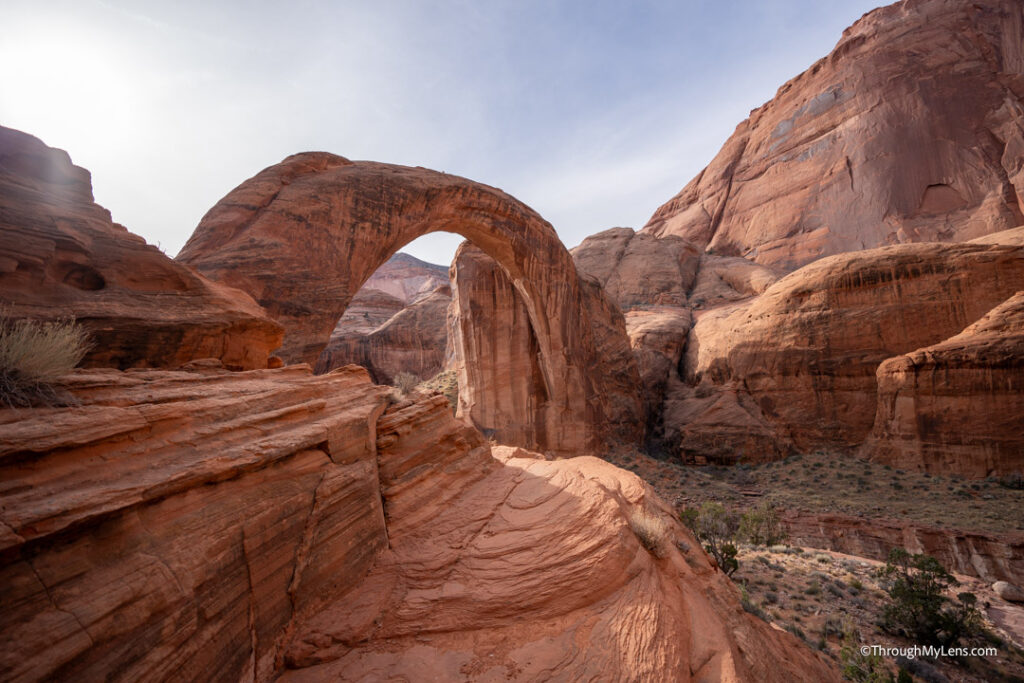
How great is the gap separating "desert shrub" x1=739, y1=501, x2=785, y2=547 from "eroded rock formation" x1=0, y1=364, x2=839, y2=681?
25.9 feet

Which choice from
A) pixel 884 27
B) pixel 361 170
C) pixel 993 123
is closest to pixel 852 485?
pixel 361 170

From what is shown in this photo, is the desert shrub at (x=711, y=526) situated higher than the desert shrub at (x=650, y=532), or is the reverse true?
the desert shrub at (x=650, y=532)

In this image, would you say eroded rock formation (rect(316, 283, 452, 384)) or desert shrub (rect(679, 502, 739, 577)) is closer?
desert shrub (rect(679, 502, 739, 577))

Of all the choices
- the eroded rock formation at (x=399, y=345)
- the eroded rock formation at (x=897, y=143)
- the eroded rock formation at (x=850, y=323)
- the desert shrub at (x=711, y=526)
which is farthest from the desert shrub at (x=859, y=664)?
the eroded rock formation at (x=897, y=143)

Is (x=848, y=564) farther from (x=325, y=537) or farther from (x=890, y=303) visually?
(x=325, y=537)

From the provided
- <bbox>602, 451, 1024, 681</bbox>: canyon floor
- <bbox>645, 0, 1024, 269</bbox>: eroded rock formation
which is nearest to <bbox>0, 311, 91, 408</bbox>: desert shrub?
<bbox>602, 451, 1024, 681</bbox>: canyon floor

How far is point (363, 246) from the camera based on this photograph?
1004 centimetres

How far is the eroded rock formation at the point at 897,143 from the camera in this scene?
24.6 meters

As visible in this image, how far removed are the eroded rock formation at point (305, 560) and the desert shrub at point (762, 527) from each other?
7.89 meters

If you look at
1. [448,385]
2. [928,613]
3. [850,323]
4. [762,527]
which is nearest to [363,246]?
[448,385]

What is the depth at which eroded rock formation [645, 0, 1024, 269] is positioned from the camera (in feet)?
80.7

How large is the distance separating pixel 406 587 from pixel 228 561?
59.9 inches

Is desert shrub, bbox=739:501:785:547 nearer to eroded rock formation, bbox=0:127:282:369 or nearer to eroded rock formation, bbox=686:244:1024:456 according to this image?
eroded rock formation, bbox=686:244:1024:456

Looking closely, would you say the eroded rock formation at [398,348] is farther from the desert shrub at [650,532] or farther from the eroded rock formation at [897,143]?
the eroded rock formation at [897,143]
